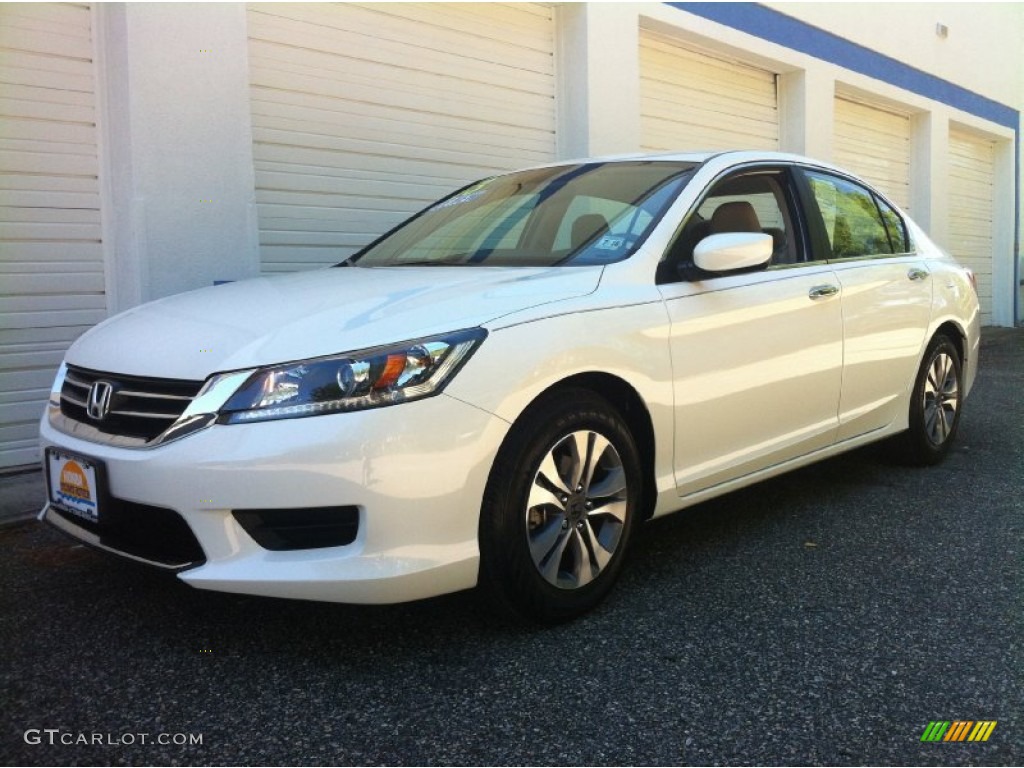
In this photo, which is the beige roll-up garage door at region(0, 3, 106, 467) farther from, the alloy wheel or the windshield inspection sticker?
the alloy wheel

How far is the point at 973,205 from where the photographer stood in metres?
15.5

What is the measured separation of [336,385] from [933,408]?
355 cm

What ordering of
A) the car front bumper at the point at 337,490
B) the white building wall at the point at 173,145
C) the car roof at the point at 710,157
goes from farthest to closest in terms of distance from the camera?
the white building wall at the point at 173,145
the car roof at the point at 710,157
the car front bumper at the point at 337,490

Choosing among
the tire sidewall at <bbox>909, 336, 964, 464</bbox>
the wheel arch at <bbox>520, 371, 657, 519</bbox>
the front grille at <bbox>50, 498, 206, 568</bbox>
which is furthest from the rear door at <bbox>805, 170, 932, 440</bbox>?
the front grille at <bbox>50, 498, 206, 568</bbox>

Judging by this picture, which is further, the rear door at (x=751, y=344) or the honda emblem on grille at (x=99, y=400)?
the rear door at (x=751, y=344)

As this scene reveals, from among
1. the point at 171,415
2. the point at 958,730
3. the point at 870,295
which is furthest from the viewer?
the point at 870,295

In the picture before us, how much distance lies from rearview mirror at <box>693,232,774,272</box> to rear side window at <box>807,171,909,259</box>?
0.99 metres

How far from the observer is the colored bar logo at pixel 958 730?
2.16 metres

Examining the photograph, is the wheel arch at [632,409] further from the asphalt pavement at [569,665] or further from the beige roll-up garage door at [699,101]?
the beige roll-up garage door at [699,101]

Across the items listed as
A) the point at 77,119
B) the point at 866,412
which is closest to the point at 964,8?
the point at 866,412

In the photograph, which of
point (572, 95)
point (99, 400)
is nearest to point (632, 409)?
point (99, 400)

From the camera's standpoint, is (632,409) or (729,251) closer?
(632,409)

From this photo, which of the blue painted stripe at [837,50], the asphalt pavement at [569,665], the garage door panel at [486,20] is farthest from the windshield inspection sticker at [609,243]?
the blue painted stripe at [837,50]

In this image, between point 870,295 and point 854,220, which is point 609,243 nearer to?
point 870,295
